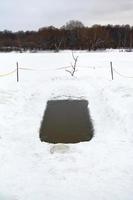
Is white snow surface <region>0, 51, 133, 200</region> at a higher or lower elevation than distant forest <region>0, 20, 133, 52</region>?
lower

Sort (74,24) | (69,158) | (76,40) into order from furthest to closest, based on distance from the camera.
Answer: (74,24) < (76,40) < (69,158)

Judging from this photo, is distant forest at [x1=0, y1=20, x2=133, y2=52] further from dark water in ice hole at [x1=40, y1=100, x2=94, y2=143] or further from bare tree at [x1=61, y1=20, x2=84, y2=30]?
dark water in ice hole at [x1=40, y1=100, x2=94, y2=143]

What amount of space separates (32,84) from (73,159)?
1158 cm

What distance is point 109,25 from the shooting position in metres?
124

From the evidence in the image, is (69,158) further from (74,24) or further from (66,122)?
(74,24)

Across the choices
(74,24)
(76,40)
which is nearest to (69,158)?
(76,40)

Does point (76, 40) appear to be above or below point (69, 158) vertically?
above

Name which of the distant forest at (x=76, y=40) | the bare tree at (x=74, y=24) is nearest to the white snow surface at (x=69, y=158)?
the distant forest at (x=76, y=40)

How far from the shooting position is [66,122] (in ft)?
43.7

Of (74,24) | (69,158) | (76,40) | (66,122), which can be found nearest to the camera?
(69,158)

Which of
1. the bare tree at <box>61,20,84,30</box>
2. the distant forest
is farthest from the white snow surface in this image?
the bare tree at <box>61,20,84,30</box>

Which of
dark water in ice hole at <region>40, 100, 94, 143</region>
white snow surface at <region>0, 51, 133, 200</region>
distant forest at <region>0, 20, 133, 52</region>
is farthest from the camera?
distant forest at <region>0, 20, 133, 52</region>

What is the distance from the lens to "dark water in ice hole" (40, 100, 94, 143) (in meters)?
11.5

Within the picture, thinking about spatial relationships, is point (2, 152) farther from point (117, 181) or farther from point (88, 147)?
point (117, 181)
